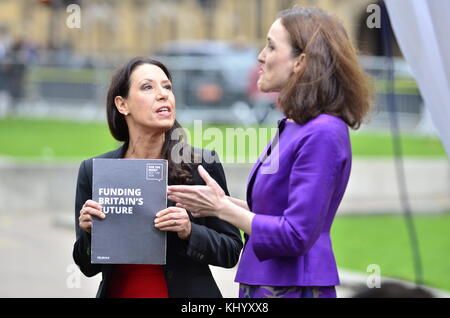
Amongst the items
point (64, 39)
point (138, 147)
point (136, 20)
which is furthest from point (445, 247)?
point (136, 20)

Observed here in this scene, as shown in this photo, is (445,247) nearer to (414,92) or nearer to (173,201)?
(173,201)

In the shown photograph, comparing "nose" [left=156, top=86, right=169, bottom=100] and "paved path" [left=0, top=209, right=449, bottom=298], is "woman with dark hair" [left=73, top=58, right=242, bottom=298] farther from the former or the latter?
"paved path" [left=0, top=209, right=449, bottom=298]

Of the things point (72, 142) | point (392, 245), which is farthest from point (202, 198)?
point (72, 142)

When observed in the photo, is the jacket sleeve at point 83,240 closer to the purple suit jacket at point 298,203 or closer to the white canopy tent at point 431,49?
the purple suit jacket at point 298,203

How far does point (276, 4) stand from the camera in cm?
5062

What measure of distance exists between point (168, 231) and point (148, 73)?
0.65 metres

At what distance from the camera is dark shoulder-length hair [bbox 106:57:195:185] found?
394 cm

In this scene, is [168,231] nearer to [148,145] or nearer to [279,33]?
[148,145]

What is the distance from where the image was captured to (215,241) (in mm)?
3898

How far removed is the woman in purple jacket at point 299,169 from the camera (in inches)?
133

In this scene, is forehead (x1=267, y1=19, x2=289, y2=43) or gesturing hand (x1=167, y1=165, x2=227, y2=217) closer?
gesturing hand (x1=167, y1=165, x2=227, y2=217)

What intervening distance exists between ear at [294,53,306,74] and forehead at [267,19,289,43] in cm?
8

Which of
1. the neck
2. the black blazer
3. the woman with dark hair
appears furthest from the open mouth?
the black blazer

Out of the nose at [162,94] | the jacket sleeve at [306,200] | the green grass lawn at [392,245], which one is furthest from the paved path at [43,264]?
the jacket sleeve at [306,200]
